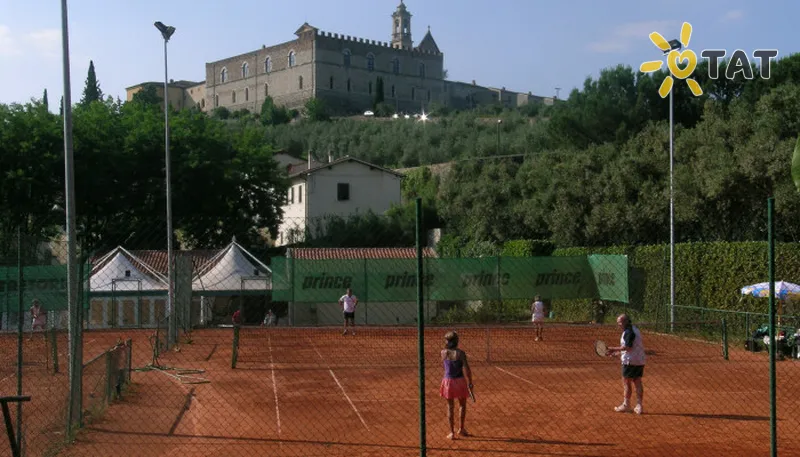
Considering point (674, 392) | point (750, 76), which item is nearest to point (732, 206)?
point (750, 76)

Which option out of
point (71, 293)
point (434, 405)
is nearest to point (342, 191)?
point (434, 405)

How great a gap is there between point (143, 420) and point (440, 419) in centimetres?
437

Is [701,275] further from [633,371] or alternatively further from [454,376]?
[454,376]

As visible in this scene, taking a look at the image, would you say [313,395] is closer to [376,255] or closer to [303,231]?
[376,255]

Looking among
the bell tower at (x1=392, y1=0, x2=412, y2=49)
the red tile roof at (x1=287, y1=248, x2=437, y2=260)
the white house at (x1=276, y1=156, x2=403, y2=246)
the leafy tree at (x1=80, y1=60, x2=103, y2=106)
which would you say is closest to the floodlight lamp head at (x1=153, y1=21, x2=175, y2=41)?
the red tile roof at (x1=287, y1=248, x2=437, y2=260)

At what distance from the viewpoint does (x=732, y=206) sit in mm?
33031

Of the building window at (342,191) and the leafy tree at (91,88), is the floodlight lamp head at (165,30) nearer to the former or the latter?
the building window at (342,191)

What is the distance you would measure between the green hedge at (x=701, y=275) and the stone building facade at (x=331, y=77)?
93.2 metres

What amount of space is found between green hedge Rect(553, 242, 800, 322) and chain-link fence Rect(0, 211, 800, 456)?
152 millimetres

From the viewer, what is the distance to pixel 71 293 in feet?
35.0

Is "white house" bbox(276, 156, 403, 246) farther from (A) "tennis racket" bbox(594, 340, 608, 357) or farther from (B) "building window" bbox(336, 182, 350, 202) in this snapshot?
(A) "tennis racket" bbox(594, 340, 608, 357)

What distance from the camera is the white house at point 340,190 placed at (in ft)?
185

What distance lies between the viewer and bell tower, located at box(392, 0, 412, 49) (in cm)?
15775

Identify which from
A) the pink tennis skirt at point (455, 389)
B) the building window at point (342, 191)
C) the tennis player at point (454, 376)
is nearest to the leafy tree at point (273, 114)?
the building window at point (342, 191)
